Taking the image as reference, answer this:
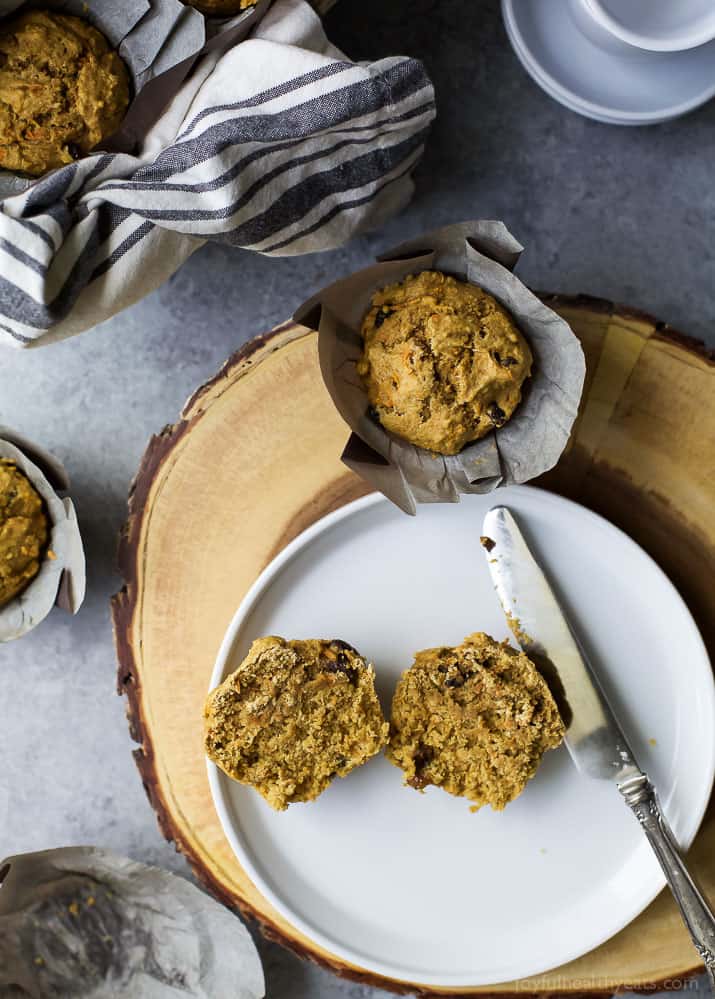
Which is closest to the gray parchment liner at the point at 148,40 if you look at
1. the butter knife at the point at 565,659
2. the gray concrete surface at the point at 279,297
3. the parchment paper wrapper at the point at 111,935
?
the gray concrete surface at the point at 279,297

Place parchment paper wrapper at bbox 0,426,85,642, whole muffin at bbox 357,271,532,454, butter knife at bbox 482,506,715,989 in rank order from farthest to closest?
1. parchment paper wrapper at bbox 0,426,85,642
2. butter knife at bbox 482,506,715,989
3. whole muffin at bbox 357,271,532,454

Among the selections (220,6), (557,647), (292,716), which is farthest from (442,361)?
(220,6)

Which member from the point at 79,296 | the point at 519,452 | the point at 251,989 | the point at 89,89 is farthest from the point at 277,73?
the point at 251,989

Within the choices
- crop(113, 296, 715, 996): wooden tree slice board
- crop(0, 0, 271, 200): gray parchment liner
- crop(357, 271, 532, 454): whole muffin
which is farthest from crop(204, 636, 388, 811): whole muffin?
crop(0, 0, 271, 200): gray parchment liner

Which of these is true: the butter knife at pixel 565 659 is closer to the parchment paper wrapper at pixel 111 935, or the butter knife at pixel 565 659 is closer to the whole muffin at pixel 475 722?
the whole muffin at pixel 475 722

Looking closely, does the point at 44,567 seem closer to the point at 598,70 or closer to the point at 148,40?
the point at 148,40

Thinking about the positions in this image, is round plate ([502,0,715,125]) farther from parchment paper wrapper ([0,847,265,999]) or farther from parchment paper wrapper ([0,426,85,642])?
parchment paper wrapper ([0,847,265,999])
